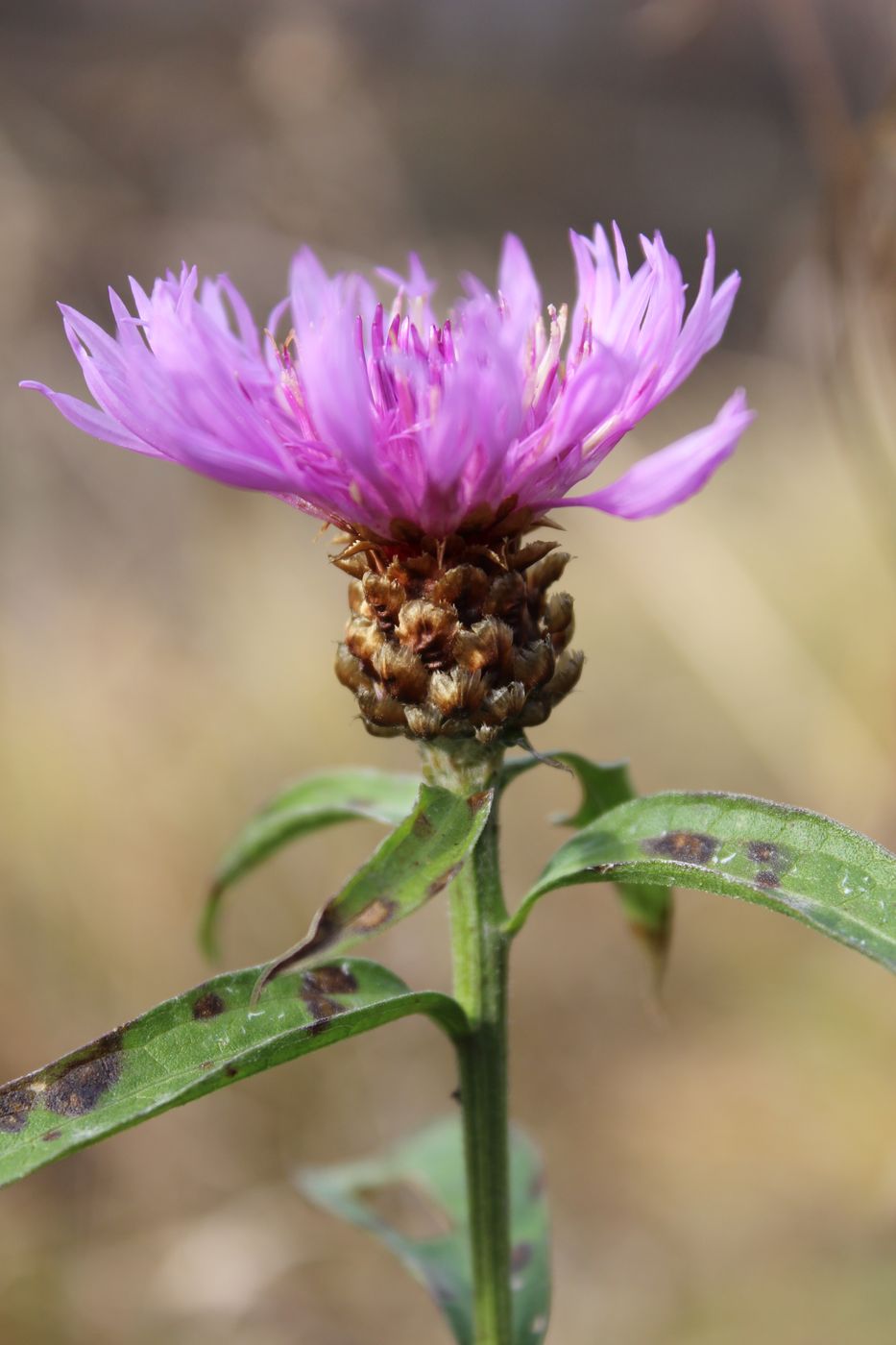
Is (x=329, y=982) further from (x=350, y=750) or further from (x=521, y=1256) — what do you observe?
(x=350, y=750)

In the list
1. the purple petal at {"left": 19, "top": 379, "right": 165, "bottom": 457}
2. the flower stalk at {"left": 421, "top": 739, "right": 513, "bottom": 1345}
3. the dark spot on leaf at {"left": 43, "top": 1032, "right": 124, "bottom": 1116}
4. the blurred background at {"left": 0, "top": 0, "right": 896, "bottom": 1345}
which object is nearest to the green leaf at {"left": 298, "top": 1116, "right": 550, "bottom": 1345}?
the flower stalk at {"left": 421, "top": 739, "right": 513, "bottom": 1345}

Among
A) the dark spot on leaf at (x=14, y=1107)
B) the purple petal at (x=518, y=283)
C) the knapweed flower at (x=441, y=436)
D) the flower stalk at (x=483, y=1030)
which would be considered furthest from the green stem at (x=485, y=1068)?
the purple petal at (x=518, y=283)

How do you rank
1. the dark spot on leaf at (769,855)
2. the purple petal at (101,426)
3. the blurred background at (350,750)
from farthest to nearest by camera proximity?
the blurred background at (350,750) → the purple petal at (101,426) → the dark spot on leaf at (769,855)

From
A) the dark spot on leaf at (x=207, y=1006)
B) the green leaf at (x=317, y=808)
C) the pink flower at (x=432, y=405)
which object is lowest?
the dark spot on leaf at (x=207, y=1006)

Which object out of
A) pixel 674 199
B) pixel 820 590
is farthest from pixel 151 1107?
pixel 674 199

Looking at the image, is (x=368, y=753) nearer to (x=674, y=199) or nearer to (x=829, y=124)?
(x=829, y=124)

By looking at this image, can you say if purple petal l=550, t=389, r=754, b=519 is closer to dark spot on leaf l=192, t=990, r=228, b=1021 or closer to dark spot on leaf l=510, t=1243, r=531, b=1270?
dark spot on leaf l=192, t=990, r=228, b=1021

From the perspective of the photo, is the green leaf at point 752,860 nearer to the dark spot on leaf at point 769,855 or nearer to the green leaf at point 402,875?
the dark spot on leaf at point 769,855
